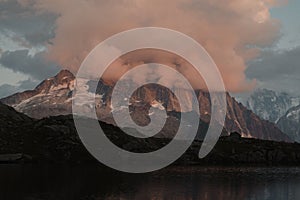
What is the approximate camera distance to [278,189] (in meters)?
138

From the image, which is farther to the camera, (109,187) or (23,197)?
(109,187)

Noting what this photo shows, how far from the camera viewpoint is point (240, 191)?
130 meters

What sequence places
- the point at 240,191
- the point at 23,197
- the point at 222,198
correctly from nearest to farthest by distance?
the point at 23,197, the point at 222,198, the point at 240,191

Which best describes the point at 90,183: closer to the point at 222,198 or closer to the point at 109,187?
the point at 109,187

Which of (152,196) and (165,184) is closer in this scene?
(152,196)

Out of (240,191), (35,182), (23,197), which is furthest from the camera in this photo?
(35,182)

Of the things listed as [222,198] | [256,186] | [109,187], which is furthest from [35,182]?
[256,186]

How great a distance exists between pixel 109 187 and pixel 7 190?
30603mm

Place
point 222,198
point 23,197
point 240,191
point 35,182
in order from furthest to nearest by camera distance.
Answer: point 35,182 → point 240,191 → point 222,198 → point 23,197

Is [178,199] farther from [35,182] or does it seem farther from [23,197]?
[35,182]

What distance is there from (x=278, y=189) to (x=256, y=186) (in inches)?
359

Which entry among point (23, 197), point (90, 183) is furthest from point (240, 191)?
point (23, 197)

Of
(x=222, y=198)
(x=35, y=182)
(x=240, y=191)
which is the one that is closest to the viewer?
(x=222, y=198)

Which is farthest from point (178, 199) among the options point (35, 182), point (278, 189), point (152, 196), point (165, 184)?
point (35, 182)
